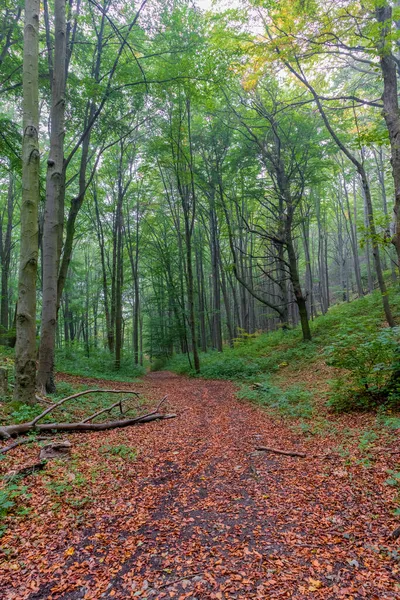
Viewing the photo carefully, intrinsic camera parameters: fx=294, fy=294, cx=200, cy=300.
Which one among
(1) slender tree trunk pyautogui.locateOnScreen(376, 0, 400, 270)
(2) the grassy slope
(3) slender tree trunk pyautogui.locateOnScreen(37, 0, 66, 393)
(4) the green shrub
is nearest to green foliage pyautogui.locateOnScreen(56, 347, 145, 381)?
(2) the grassy slope

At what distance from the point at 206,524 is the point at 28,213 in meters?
5.37

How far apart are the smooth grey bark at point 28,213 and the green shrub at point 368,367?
568 centimetres

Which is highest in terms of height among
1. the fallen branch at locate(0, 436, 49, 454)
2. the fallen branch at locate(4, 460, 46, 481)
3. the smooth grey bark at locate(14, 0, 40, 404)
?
the smooth grey bark at locate(14, 0, 40, 404)

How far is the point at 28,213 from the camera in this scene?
205 inches

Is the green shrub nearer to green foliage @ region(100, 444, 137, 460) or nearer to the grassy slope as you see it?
the grassy slope

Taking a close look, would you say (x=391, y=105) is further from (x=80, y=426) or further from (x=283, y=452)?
(x=80, y=426)

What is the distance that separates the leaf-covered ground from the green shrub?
1.12 metres

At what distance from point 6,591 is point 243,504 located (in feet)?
7.12

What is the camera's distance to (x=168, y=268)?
73.3ft

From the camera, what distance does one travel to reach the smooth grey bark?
518 centimetres

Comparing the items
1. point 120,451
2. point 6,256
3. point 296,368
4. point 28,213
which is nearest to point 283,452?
point 120,451

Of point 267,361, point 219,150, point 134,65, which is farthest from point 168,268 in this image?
point 134,65

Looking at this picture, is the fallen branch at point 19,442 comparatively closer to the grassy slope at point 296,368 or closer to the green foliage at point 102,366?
the grassy slope at point 296,368

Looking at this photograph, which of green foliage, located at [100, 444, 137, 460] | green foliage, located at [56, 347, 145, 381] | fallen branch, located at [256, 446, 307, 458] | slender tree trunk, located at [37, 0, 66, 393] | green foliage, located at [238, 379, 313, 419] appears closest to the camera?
fallen branch, located at [256, 446, 307, 458]
